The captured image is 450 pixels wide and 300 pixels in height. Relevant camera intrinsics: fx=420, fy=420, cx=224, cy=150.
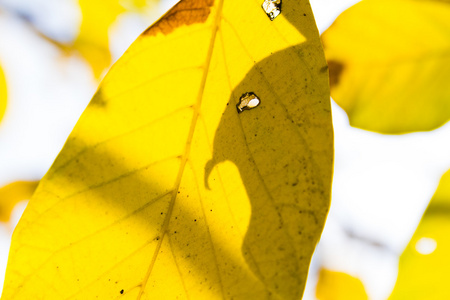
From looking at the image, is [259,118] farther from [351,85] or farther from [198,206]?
[351,85]

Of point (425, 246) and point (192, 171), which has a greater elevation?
point (192, 171)

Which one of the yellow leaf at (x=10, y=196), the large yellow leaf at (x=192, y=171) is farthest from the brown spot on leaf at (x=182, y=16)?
the yellow leaf at (x=10, y=196)

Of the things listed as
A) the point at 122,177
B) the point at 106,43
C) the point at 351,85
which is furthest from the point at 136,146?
the point at 106,43

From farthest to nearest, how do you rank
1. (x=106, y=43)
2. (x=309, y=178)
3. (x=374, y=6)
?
(x=106, y=43) < (x=374, y=6) < (x=309, y=178)

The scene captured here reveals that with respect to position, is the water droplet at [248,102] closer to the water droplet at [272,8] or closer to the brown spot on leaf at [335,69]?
the water droplet at [272,8]

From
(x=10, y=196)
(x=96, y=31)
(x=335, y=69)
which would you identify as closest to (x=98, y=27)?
(x=96, y=31)

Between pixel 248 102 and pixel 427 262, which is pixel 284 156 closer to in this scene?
pixel 248 102
